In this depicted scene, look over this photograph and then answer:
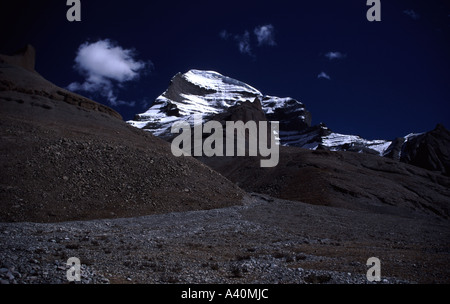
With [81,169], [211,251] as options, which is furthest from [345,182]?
[211,251]

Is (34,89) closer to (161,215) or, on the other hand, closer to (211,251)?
(161,215)

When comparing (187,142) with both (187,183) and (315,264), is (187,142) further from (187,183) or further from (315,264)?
(315,264)

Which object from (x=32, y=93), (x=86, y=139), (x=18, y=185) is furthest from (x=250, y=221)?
(x=32, y=93)

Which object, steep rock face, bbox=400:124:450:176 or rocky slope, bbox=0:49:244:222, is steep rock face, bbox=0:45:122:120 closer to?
rocky slope, bbox=0:49:244:222

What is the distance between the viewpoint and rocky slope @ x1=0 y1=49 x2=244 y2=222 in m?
21.2

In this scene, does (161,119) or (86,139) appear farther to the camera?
(161,119)

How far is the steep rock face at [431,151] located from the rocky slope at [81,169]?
260 feet

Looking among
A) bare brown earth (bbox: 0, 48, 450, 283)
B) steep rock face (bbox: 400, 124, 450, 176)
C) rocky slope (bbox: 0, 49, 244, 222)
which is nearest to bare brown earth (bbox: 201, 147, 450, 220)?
bare brown earth (bbox: 0, 48, 450, 283)

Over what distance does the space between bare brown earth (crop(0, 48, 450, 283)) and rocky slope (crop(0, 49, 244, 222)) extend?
0.41ft

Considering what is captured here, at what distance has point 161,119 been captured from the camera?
609ft

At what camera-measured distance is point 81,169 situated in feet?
83.4

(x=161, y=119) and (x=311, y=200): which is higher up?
(x=161, y=119)
